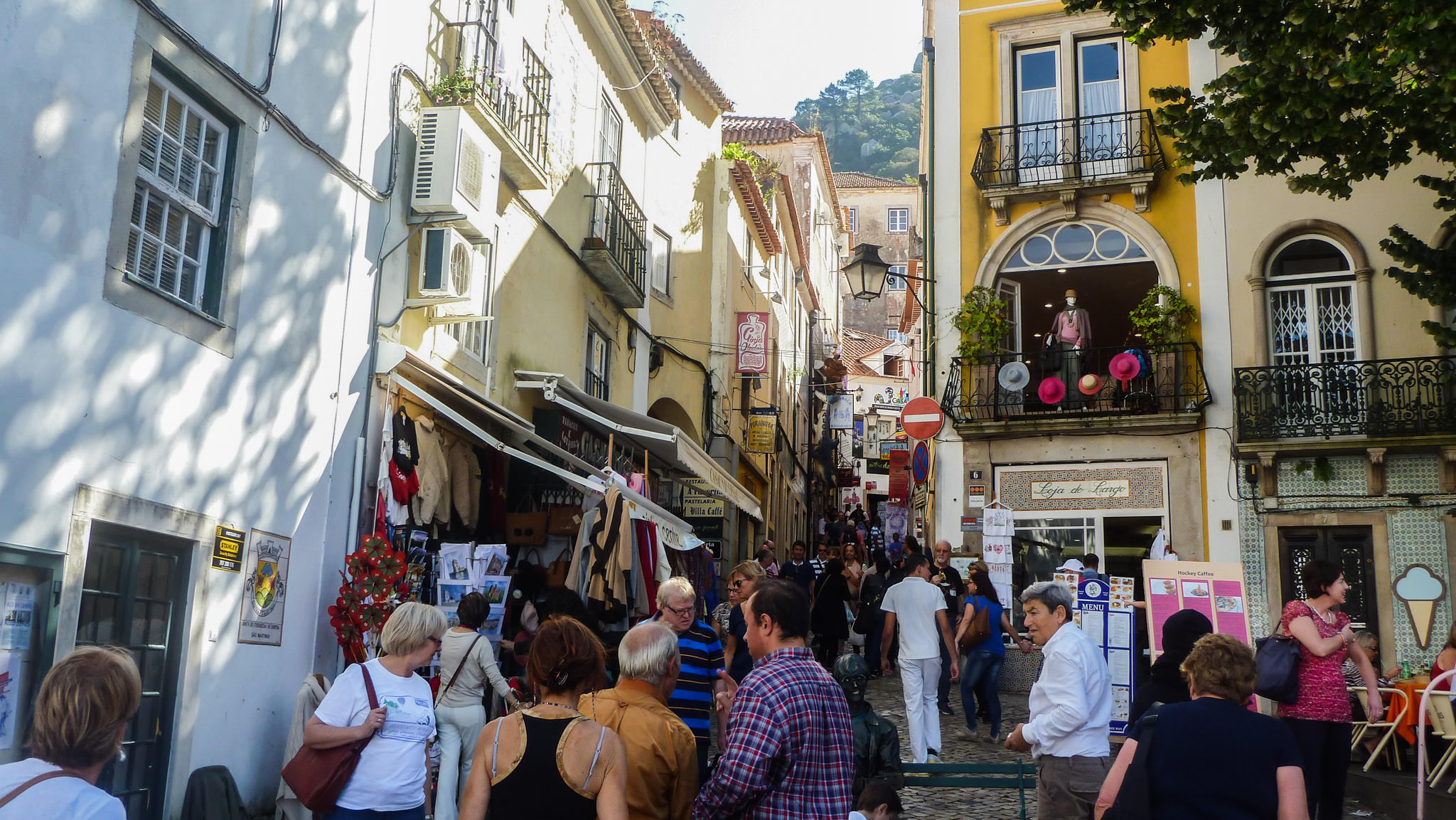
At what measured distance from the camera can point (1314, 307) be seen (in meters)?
17.3

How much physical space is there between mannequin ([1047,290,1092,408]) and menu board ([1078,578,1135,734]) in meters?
7.20

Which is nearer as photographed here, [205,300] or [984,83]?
[205,300]

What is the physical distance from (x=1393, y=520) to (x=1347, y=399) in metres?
1.73

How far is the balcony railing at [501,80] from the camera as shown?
11.5m

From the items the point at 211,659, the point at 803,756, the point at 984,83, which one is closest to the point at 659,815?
the point at 803,756

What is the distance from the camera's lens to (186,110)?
7.83m

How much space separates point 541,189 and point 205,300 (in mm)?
5744

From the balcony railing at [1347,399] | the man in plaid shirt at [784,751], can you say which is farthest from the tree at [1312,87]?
the man in plaid shirt at [784,751]

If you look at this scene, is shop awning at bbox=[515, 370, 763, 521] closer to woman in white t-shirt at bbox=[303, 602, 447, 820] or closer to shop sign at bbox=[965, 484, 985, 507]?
shop sign at bbox=[965, 484, 985, 507]

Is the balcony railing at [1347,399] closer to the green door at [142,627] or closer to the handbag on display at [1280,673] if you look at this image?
the handbag on display at [1280,673]

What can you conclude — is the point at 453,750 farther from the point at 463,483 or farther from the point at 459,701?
the point at 463,483

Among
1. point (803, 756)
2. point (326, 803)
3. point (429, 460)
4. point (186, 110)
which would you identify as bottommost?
point (326, 803)

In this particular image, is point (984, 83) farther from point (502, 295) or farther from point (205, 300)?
point (205, 300)

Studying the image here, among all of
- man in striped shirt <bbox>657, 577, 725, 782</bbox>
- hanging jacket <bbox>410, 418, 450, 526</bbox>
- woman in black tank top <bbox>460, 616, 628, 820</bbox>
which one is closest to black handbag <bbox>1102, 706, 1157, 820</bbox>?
woman in black tank top <bbox>460, 616, 628, 820</bbox>
